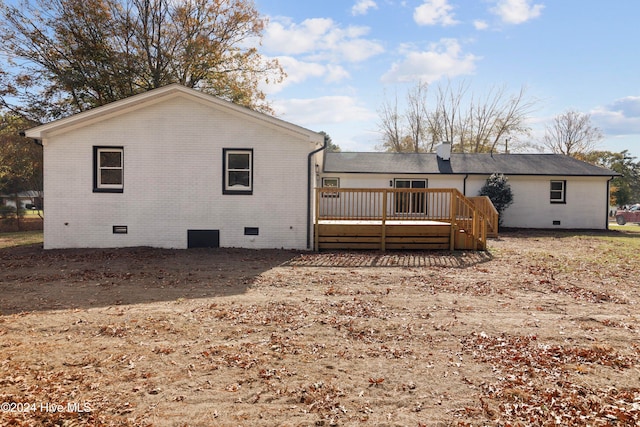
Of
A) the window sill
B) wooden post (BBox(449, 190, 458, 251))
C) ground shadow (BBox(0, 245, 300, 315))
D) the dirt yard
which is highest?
→ the window sill

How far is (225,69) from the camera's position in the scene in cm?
2222

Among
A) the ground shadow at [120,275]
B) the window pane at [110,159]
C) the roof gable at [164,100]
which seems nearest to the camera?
the ground shadow at [120,275]

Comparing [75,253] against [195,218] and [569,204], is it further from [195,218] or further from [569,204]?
[569,204]

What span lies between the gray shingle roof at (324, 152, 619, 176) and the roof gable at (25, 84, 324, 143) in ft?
28.1

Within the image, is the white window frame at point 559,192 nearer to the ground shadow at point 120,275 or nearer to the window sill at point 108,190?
the ground shadow at point 120,275

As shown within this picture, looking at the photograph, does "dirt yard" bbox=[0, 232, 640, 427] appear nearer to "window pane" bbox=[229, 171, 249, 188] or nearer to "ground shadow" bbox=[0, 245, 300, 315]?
"ground shadow" bbox=[0, 245, 300, 315]

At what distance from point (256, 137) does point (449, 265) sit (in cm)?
637

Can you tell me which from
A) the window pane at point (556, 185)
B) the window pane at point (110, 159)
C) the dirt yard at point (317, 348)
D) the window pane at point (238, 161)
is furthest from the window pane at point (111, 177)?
the window pane at point (556, 185)

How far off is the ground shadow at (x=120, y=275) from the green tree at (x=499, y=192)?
38.6ft

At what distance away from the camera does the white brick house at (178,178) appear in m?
11.3

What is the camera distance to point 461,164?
2097 centimetres

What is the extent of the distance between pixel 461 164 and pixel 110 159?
1668 cm

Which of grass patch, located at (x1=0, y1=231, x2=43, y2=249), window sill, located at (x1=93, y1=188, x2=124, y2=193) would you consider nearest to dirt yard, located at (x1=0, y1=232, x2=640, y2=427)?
window sill, located at (x1=93, y1=188, x2=124, y2=193)

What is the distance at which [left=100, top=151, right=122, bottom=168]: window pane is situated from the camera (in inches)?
449
